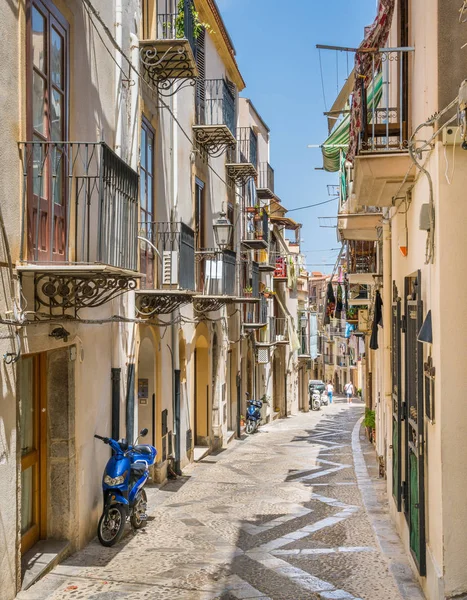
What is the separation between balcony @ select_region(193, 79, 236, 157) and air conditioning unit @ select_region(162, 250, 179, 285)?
5528 millimetres

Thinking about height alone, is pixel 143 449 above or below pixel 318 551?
above

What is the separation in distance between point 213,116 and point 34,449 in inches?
502

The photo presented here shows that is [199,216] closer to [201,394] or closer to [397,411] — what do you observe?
[201,394]

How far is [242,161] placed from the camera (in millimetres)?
23938

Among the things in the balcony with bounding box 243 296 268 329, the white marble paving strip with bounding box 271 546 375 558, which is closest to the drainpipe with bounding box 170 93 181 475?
the white marble paving strip with bounding box 271 546 375 558

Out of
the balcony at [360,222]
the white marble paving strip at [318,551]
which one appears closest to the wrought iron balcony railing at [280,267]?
the balcony at [360,222]

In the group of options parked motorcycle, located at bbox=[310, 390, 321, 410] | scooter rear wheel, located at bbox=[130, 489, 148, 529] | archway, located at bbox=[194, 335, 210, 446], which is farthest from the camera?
parked motorcycle, located at bbox=[310, 390, 321, 410]

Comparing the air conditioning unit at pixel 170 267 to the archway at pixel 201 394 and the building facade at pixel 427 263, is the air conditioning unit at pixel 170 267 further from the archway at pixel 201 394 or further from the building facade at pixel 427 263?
the archway at pixel 201 394

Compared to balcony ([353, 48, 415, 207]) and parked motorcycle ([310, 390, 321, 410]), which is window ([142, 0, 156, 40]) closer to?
balcony ([353, 48, 415, 207])

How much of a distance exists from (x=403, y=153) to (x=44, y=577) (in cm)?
565

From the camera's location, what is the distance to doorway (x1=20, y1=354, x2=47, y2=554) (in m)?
8.14

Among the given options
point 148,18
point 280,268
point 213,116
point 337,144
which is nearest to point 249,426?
point 213,116

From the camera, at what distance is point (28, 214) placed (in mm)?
7250

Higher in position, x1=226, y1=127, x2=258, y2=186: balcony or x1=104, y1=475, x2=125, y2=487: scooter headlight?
x1=226, y1=127, x2=258, y2=186: balcony
